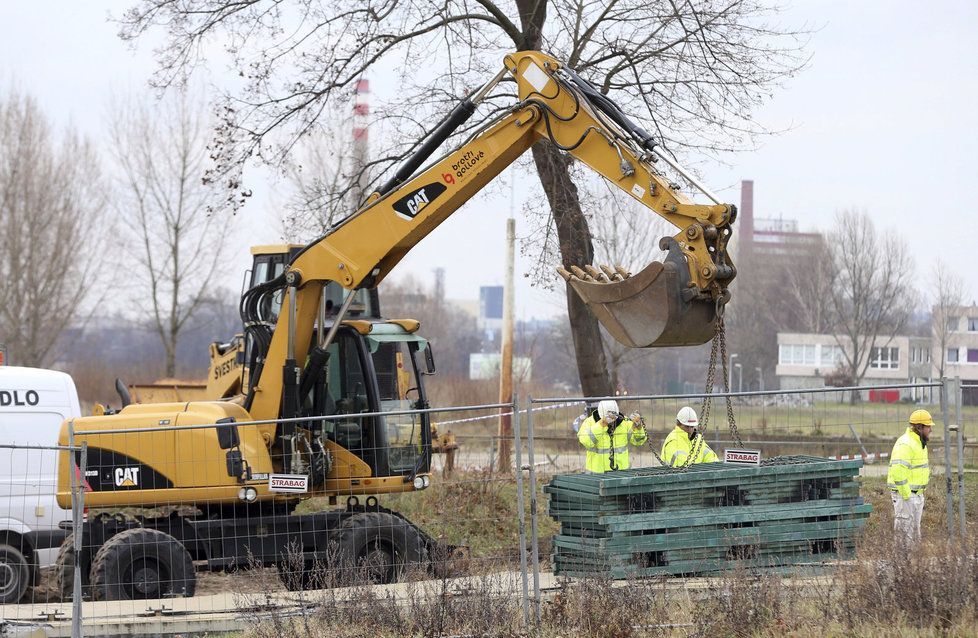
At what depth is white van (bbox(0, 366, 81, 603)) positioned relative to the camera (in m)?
12.3

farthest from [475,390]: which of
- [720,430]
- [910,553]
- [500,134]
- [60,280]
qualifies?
[910,553]

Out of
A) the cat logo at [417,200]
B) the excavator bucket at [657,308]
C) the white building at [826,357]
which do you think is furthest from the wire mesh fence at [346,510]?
the white building at [826,357]

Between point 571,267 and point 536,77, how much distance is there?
1873 mm

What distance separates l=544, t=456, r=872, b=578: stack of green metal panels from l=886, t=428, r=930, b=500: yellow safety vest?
5.60 feet

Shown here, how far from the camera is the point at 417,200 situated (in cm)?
1113

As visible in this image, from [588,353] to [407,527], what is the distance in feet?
24.0

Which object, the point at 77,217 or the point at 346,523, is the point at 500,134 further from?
the point at 77,217

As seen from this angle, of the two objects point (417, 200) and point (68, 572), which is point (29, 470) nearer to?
point (68, 572)

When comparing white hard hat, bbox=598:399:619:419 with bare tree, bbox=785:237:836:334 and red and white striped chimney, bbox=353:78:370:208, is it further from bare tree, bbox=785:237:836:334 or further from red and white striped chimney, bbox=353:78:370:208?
bare tree, bbox=785:237:836:334

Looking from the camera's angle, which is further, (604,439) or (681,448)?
(604,439)

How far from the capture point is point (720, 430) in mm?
13359

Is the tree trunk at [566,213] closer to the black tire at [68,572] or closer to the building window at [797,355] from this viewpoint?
the black tire at [68,572]

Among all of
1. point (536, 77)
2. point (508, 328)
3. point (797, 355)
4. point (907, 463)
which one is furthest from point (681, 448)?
point (797, 355)

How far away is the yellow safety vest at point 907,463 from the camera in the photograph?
38.9 ft
